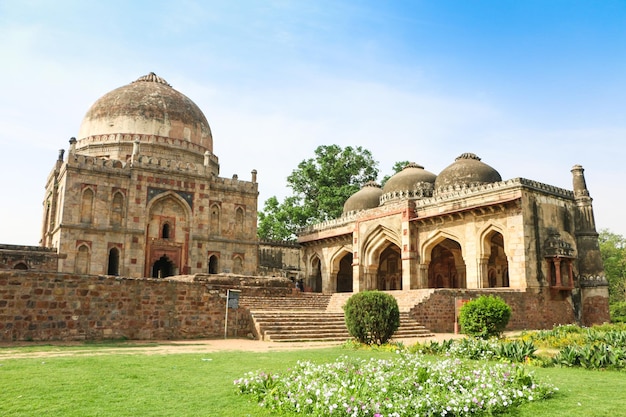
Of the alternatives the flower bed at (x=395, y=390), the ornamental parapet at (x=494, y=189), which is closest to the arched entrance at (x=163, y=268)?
the ornamental parapet at (x=494, y=189)

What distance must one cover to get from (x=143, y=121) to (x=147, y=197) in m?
4.80

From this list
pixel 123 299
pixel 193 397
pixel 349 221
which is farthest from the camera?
pixel 349 221

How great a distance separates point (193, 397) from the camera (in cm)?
523

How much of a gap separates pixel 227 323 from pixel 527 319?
10.9m

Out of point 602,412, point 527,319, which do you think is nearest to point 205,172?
point 527,319

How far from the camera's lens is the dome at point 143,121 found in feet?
81.7

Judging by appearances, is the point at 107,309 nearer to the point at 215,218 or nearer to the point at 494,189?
the point at 215,218

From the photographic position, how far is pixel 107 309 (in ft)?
37.7

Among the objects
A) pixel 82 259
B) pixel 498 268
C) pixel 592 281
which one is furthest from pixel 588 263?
pixel 82 259

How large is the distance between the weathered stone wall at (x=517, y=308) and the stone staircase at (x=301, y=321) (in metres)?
0.43

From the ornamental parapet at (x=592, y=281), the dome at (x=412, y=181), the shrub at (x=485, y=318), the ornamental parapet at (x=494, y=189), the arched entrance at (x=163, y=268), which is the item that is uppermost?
the dome at (x=412, y=181)

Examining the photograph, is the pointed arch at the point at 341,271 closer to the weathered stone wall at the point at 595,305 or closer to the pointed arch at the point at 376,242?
the pointed arch at the point at 376,242

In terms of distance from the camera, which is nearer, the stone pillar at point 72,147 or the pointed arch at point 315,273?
the stone pillar at point 72,147

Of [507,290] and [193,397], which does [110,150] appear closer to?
[507,290]
